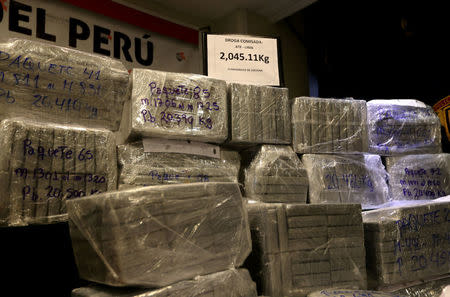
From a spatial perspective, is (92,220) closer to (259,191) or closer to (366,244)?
(259,191)

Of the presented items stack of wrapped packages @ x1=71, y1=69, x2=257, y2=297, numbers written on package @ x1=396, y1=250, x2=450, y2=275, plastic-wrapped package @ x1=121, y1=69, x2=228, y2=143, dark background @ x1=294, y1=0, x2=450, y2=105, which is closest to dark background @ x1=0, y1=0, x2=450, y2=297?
dark background @ x1=294, y1=0, x2=450, y2=105

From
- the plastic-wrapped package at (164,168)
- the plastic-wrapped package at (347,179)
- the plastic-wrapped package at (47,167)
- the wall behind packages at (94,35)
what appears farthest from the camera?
the wall behind packages at (94,35)

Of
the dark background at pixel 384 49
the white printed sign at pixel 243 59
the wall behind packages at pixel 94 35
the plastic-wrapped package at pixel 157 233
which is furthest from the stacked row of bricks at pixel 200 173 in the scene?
the wall behind packages at pixel 94 35

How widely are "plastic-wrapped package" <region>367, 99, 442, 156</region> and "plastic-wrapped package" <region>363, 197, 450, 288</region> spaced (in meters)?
0.46

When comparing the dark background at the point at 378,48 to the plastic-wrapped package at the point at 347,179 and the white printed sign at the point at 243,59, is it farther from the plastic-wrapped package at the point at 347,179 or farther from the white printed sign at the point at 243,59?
the white printed sign at the point at 243,59

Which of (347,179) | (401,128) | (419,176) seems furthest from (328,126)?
(419,176)

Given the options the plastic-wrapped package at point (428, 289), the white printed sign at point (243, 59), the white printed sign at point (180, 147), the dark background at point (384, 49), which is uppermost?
the dark background at point (384, 49)

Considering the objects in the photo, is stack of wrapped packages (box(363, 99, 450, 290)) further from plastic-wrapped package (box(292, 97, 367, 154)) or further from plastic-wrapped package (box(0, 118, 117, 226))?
plastic-wrapped package (box(0, 118, 117, 226))

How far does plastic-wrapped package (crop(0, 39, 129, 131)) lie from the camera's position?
136 centimetres

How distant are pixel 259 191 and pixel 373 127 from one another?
33.3 inches

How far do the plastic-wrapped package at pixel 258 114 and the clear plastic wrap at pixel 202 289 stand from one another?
740 millimetres

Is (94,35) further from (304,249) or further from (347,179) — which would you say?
(304,249)

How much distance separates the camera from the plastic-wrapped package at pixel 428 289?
1621 mm

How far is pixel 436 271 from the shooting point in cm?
170
